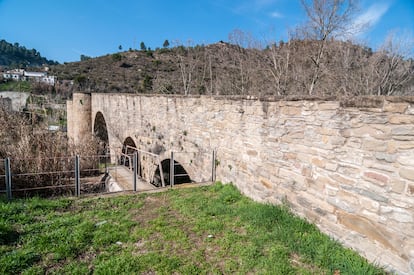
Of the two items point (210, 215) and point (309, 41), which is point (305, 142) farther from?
point (309, 41)

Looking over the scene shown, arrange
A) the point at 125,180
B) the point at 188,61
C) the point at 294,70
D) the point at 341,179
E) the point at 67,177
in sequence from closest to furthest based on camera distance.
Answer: the point at 341,179 → the point at 67,177 → the point at 125,180 → the point at 294,70 → the point at 188,61

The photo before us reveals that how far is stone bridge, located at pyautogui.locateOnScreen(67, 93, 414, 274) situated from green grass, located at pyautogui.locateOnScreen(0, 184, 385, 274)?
0.31m

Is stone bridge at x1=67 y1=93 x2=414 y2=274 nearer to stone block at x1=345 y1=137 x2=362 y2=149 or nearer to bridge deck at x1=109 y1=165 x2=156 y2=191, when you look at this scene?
stone block at x1=345 y1=137 x2=362 y2=149

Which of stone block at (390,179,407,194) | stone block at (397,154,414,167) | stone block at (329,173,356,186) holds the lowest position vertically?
stone block at (329,173,356,186)

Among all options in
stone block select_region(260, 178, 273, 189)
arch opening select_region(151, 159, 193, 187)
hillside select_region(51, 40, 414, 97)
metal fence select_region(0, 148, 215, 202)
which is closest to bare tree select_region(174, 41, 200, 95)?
hillside select_region(51, 40, 414, 97)

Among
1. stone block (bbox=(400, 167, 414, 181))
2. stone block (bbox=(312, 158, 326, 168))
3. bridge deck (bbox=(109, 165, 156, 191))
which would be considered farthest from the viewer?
bridge deck (bbox=(109, 165, 156, 191))

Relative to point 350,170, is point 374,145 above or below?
above

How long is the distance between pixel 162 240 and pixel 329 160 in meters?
2.54

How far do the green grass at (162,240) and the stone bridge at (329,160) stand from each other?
306 millimetres

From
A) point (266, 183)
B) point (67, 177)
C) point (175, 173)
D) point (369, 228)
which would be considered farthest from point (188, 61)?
point (369, 228)

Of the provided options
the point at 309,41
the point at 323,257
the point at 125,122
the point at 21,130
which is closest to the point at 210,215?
the point at 323,257

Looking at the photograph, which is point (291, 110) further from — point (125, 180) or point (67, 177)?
point (67, 177)

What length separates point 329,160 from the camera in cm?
330

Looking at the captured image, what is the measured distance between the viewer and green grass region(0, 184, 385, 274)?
2.75 meters
